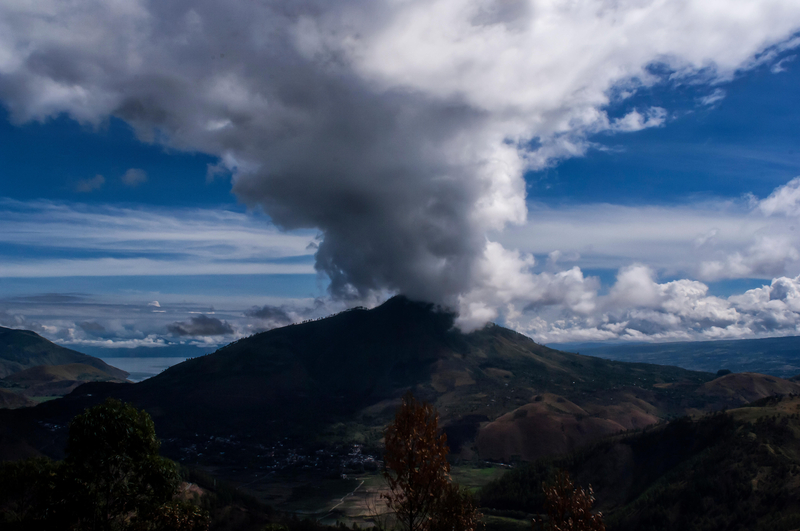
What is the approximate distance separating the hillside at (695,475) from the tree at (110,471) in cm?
10430

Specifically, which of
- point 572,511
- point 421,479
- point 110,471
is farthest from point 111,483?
point 572,511

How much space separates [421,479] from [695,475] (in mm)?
137344

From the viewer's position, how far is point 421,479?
2208cm

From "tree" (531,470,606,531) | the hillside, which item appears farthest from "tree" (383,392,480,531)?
the hillside

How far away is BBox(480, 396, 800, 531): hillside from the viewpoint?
10575cm

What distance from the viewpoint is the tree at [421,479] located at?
72.3ft

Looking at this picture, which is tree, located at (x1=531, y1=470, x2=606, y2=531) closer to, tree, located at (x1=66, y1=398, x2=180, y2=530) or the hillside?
tree, located at (x1=66, y1=398, x2=180, y2=530)

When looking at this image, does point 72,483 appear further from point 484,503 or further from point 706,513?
point 484,503

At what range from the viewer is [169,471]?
28516 mm

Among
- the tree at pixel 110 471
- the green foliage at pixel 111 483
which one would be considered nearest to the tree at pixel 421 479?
the green foliage at pixel 111 483

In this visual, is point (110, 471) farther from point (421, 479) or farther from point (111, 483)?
point (421, 479)

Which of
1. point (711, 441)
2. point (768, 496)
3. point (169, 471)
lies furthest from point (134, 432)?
point (711, 441)

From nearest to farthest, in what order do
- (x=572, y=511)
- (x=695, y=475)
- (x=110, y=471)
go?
(x=572, y=511) < (x=110, y=471) < (x=695, y=475)

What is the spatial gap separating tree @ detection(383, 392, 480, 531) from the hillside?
316 feet
